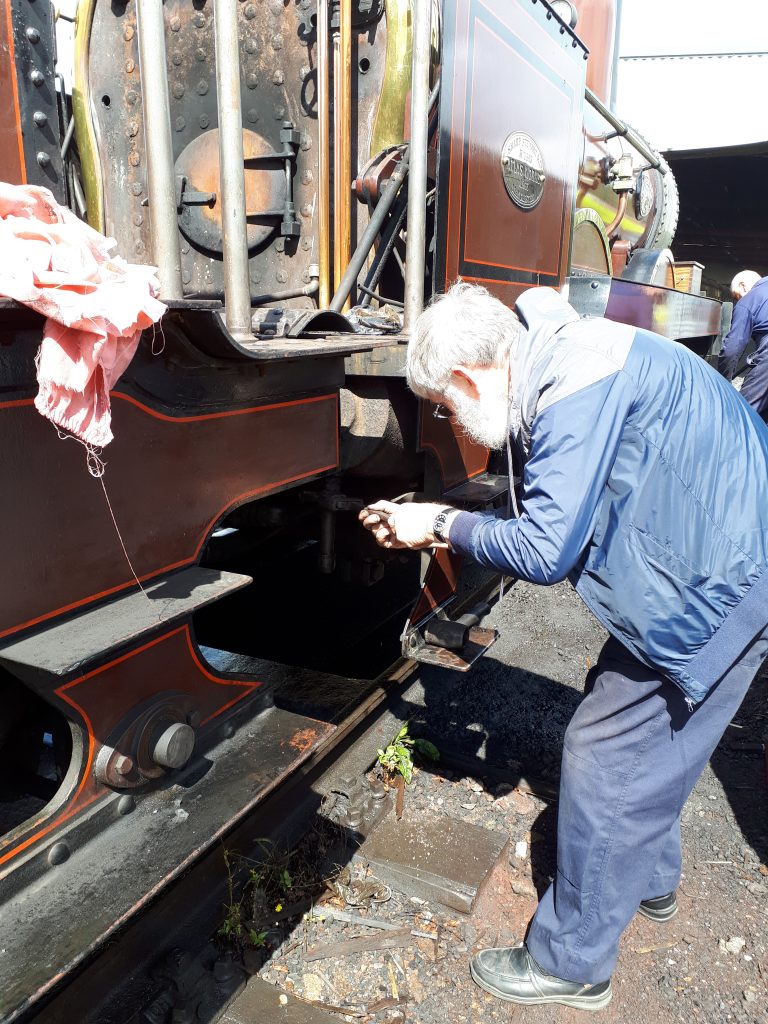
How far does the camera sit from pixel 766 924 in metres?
2.21

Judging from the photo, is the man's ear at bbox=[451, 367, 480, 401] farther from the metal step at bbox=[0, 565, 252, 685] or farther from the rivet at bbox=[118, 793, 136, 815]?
the rivet at bbox=[118, 793, 136, 815]

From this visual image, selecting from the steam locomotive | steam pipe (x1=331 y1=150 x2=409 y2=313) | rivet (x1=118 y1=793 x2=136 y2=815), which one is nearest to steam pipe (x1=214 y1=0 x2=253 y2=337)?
the steam locomotive

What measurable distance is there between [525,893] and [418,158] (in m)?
2.18

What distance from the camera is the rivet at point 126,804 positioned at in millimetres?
1555

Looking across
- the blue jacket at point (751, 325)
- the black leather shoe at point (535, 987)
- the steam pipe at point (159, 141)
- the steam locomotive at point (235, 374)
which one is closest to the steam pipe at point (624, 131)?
the steam locomotive at point (235, 374)

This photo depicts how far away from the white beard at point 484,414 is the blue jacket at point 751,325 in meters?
3.98

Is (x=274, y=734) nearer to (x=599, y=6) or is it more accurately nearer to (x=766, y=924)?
(x=766, y=924)

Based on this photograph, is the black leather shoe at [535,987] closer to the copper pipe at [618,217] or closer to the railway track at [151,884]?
the railway track at [151,884]

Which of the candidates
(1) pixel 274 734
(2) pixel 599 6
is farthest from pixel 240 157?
(2) pixel 599 6

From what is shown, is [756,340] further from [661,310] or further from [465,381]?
[465,381]

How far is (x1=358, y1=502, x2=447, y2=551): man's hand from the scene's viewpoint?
1901mm

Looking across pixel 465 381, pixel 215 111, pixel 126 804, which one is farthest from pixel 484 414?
pixel 215 111

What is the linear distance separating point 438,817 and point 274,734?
0.94 metres

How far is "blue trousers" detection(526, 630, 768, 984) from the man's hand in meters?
0.52
